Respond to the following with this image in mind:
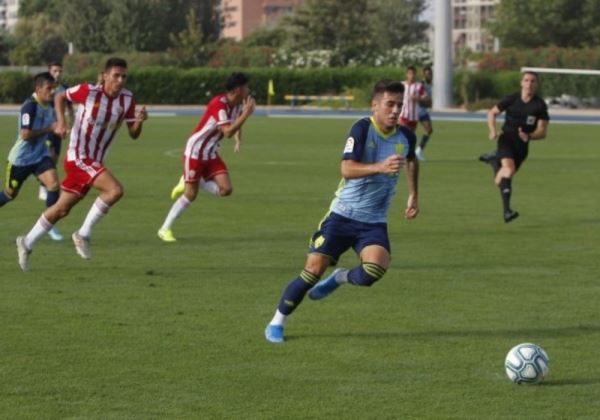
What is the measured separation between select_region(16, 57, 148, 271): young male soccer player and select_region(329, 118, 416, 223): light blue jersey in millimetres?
4253

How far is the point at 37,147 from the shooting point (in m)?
15.9

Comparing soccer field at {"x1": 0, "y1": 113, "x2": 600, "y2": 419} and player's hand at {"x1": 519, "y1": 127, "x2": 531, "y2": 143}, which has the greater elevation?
player's hand at {"x1": 519, "y1": 127, "x2": 531, "y2": 143}

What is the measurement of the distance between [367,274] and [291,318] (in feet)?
4.06

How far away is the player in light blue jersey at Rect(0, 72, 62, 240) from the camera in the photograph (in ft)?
51.2

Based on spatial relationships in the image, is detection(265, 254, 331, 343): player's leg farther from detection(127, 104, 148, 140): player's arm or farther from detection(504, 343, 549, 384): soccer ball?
detection(127, 104, 148, 140): player's arm

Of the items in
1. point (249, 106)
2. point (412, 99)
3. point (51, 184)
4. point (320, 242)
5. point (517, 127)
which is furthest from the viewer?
point (412, 99)

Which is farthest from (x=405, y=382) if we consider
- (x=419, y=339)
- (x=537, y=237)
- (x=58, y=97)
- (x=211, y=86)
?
(x=211, y=86)

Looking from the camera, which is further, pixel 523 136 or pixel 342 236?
pixel 523 136

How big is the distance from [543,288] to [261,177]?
45.5 ft

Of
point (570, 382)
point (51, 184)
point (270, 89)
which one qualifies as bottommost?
point (570, 382)

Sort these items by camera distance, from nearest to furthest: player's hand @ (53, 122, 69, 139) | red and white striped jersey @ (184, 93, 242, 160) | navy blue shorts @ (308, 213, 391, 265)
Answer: navy blue shorts @ (308, 213, 391, 265) < player's hand @ (53, 122, 69, 139) < red and white striped jersey @ (184, 93, 242, 160)

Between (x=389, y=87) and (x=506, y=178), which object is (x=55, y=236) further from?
(x=389, y=87)

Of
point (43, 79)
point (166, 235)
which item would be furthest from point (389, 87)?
point (43, 79)

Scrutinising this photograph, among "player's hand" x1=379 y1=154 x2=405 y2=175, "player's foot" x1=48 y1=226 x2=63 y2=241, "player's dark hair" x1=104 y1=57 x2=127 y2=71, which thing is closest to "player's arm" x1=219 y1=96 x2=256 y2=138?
"player's dark hair" x1=104 y1=57 x2=127 y2=71
